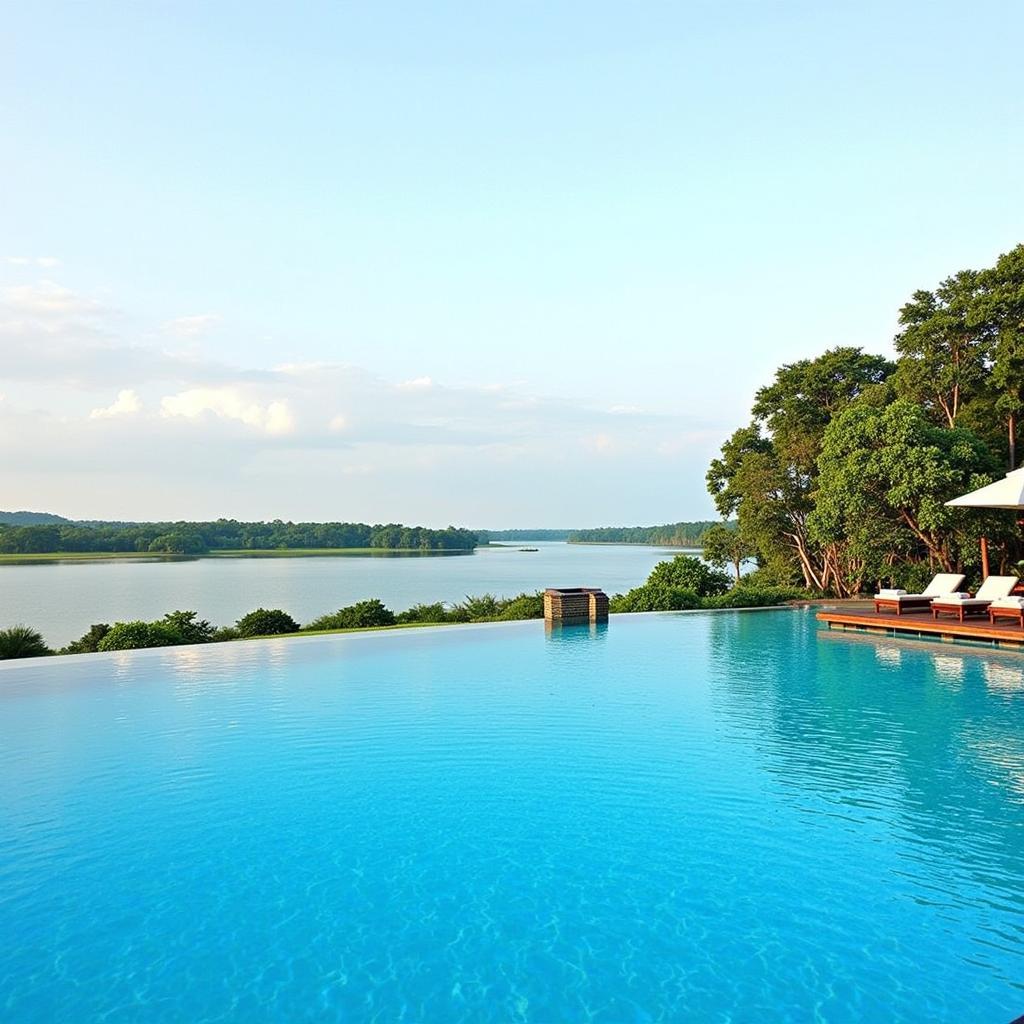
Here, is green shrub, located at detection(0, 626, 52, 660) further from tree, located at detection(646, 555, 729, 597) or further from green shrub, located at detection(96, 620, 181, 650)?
tree, located at detection(646, 555, 729, 597)

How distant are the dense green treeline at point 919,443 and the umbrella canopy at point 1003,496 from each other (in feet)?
5.56

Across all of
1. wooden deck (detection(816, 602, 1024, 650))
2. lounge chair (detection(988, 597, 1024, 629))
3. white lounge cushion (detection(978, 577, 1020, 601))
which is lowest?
wooden deck (detection(816, 602, 1024, 650))

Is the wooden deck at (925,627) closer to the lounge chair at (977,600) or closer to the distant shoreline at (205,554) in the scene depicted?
the lounge chair at (977,600)

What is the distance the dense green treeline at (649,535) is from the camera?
10350cm

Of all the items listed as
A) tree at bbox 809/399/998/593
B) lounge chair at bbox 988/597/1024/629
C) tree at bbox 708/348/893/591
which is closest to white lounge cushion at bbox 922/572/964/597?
lounge chair at bbox 988/597/1024/629

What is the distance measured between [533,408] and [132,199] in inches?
870

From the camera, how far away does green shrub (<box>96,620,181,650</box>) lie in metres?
14.9

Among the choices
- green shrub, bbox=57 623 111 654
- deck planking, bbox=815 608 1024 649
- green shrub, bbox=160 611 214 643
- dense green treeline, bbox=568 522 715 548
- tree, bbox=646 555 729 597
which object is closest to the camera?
deck planking, bbox=815 608 1024 649

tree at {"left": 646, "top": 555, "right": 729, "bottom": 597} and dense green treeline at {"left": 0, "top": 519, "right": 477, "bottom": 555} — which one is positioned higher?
dense green treeline at {"left": 0, "top": 519, "right": 477, "bottom": 555}

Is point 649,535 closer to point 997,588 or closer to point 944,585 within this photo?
point 944,585

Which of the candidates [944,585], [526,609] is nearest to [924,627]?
[944,585]

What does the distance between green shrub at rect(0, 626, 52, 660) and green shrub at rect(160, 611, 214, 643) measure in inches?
92.7

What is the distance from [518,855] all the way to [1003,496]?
43.9ft

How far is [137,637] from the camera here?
1516 centimetres
